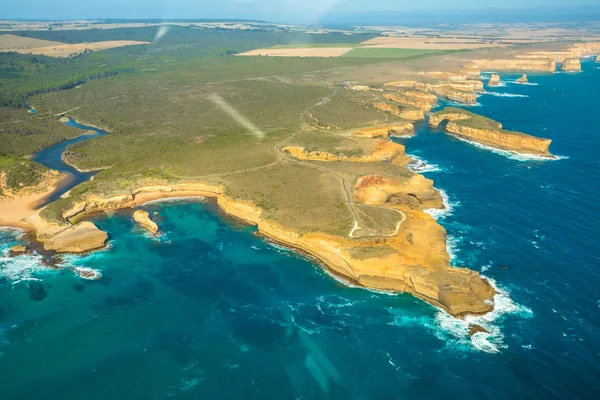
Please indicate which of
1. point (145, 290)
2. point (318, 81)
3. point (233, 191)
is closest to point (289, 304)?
point (145, 290)

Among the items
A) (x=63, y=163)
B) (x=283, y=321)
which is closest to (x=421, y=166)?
(x=283, y=321)

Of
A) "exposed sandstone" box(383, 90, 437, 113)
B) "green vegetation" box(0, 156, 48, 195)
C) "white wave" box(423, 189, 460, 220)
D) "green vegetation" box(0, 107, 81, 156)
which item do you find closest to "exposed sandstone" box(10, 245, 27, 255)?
"green vegetation" box(0, 156, 48, 195)

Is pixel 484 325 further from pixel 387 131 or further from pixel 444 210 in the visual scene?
pixel 387 131

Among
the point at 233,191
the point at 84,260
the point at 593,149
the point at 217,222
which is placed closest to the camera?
the point at 84,260

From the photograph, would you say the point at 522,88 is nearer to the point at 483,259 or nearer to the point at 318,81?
the point at 318,81

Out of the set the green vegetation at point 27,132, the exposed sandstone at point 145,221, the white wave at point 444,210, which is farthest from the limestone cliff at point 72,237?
the white wave at point 444,210

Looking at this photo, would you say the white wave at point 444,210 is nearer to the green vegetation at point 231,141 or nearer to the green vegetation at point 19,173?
the green vegetation at point 231,141
